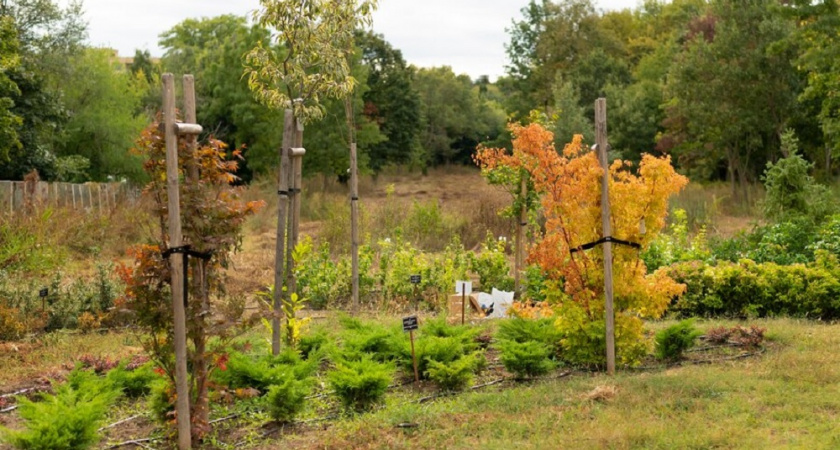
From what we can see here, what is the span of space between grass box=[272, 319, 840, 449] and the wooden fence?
1314cm

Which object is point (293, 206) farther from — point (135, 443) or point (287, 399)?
point (135, 443)

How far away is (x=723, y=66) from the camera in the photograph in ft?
92.4

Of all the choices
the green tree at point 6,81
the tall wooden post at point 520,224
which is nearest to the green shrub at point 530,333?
the tall wooden post at point 520,224

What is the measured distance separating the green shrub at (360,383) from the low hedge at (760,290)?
4915 mm

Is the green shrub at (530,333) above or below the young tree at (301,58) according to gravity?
below

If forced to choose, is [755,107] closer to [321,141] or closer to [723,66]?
[723,66]

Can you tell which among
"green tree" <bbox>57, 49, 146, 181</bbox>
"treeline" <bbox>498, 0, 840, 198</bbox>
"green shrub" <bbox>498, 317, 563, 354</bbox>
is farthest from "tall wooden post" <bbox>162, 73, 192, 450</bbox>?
"green tree" <bbox>57, 49, 146, 181</bbox>

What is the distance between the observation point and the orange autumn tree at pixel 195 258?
582cm

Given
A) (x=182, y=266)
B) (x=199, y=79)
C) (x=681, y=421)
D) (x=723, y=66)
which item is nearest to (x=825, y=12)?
(x=723, y=66)

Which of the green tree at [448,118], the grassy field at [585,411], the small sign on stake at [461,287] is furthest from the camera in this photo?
the green tree at [448,118]

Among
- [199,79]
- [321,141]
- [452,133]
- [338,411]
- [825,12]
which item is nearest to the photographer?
[338,411]

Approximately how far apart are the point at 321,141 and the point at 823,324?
27879mm

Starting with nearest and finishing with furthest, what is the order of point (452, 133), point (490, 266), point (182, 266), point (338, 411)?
point (182, 266)
point (338, 411)
point (490, 266)
point (452, 133)

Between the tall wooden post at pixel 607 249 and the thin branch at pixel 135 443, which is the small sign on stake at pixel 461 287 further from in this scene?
the thin branch at pixel 135 443
